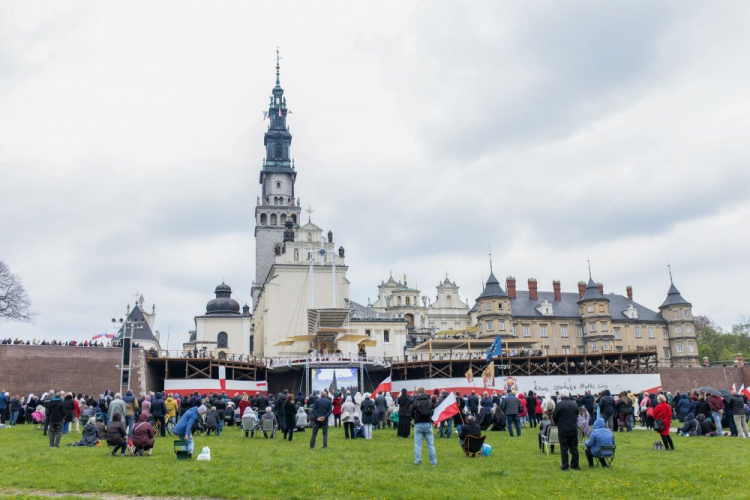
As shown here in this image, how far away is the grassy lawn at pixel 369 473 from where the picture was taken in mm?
11555

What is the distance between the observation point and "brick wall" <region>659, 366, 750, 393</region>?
6512 cm

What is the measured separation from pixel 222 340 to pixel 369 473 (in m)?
61.2

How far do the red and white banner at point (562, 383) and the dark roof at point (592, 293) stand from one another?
16629 mm

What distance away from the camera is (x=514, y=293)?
3123 inches

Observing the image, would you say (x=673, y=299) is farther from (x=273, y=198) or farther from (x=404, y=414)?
(x=404, y=414)

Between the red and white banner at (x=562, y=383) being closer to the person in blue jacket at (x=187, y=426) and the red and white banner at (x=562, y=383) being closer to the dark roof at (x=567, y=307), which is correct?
the dark roof at (x=567, y=307)

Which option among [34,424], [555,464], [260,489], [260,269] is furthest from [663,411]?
[260,269]

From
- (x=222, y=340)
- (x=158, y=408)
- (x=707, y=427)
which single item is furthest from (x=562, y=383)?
(x=158, y=408)

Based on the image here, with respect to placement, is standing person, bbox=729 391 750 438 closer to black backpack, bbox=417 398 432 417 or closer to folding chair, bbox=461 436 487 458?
folding chair, bbox=461 436 487 458

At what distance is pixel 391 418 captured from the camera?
1083 inches

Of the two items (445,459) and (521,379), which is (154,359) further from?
(445,459)

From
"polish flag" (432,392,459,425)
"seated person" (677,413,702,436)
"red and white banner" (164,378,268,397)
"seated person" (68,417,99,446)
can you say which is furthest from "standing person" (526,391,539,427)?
"red and white banner" (164,378,268,397)

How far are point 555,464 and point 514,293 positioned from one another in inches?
2593

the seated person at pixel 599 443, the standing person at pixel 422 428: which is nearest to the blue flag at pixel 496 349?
the seated person at pixel 599 443
